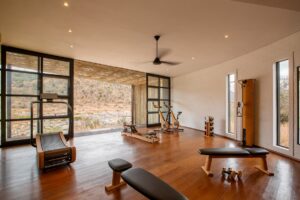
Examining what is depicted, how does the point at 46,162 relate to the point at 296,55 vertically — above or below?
below

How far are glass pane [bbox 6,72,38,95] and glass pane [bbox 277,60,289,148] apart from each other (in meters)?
7.88

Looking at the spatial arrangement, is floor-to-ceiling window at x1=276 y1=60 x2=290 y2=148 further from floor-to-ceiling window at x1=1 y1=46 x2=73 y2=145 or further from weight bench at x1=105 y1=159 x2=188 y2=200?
floor-to-ceiling window at x1=1 y1=46 x2=73 y2=145

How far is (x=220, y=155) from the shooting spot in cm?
286

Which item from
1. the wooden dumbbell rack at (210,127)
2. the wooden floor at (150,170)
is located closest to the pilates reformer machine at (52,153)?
the wooden floor at (150,170)

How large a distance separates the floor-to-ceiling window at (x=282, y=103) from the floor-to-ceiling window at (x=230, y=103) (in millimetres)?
1563

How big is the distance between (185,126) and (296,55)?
5.62 metres

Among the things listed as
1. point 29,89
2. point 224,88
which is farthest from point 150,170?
point 29,89

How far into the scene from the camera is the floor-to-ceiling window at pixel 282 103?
3.85 meters

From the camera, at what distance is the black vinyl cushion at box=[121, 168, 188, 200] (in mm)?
1435

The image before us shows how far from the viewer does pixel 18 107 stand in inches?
188

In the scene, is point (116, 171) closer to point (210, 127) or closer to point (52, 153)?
point (52, 153)

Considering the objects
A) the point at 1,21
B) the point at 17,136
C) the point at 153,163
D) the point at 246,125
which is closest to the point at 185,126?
the point at 246,125

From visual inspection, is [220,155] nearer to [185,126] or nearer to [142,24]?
[142,24]

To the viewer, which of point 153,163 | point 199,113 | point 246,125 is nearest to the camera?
point 153,163
